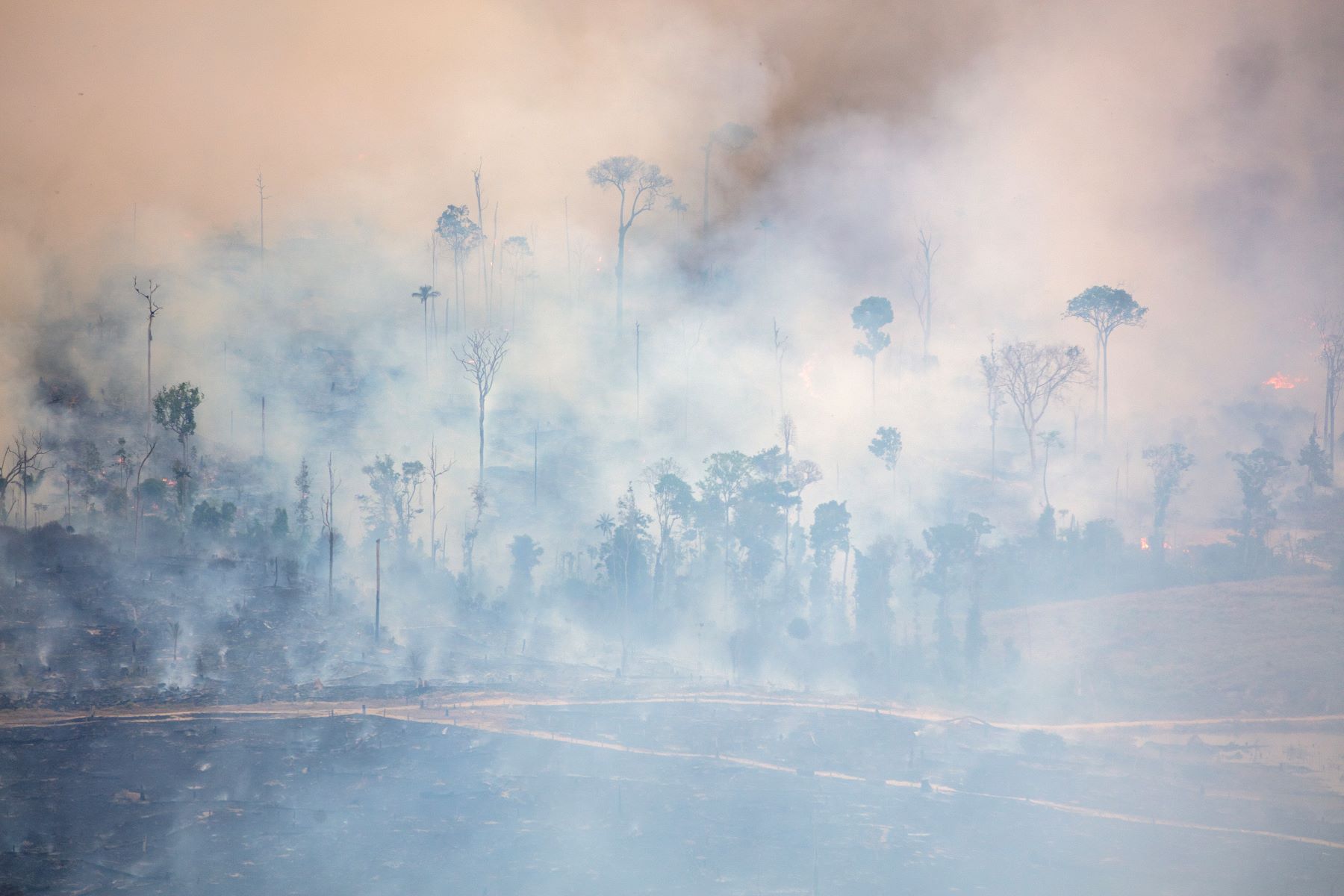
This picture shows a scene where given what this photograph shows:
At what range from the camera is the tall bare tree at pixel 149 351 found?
94.0 m

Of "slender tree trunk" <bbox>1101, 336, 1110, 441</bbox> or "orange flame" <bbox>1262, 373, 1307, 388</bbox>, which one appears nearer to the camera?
"slender tree trunk" <bbox>1101, 336, 1110, 441</bbox>

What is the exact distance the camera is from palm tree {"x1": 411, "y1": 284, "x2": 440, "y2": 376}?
112m

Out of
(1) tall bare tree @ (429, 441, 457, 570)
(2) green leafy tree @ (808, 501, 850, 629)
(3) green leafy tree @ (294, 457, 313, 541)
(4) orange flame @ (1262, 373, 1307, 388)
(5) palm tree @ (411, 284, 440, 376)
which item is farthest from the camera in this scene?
(4) orange flame @ (1262, 373, 1307, 388)

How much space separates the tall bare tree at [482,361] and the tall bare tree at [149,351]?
28704 millimetres

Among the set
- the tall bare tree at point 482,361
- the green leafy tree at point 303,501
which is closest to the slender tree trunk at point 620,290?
the tall bare tree at point 482,361

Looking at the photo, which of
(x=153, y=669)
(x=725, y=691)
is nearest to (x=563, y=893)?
(x=725, y=691)

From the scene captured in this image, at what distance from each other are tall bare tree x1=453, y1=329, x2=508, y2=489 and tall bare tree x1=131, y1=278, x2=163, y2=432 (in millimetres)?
28704

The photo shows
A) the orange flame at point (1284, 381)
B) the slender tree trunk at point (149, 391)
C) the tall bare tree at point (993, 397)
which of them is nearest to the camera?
the slender tree trunk at point (149, 391)

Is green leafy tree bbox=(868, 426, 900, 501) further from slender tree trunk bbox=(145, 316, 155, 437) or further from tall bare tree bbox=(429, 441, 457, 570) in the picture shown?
slender tree trunk bbox=(145, 316, 155, 437)

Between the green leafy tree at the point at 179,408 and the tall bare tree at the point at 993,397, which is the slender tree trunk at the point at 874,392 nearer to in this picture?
the tall bare tree at the point at 993,397

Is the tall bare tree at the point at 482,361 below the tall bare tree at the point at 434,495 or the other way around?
the other way around

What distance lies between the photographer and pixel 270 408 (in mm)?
100875

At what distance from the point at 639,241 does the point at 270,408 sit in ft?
206

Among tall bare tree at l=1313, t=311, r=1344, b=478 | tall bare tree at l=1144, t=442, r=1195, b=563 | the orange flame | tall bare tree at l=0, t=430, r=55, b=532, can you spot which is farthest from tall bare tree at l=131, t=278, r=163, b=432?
the orange flame
